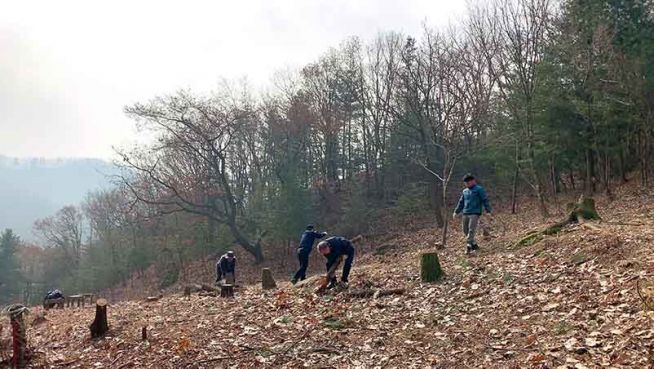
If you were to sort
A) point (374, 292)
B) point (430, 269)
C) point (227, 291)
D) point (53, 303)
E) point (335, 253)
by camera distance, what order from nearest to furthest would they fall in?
point (374, 292), point (430, 269), point (335, 253), point (227, 291), point (53, 303)

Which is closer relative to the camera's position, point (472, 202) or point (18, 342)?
point (18, 342)

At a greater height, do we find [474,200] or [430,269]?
[474,200]

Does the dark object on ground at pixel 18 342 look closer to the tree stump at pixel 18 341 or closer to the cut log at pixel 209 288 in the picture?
the tree stump at pixel 18 341

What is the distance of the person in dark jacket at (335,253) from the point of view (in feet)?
36.4

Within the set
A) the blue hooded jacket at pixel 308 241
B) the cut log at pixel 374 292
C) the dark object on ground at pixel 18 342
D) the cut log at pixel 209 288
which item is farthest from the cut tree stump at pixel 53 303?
the cut log at pixel 374 292

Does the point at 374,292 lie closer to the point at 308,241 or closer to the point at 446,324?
the point at 446,324

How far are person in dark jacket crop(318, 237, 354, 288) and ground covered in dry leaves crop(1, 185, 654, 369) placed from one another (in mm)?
442

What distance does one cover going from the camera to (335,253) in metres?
11.3

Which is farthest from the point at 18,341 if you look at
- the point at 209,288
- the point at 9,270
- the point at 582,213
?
the point at 9,270

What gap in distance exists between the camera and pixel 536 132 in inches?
1029

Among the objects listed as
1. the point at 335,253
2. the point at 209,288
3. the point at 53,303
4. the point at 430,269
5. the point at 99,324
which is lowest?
the point at 53,303

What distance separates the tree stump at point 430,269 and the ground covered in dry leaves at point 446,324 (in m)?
0.23

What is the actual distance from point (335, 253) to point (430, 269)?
7.07ft

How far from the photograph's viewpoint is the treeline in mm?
23969
